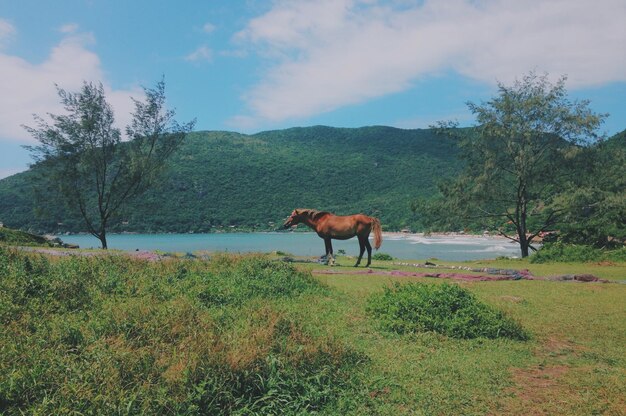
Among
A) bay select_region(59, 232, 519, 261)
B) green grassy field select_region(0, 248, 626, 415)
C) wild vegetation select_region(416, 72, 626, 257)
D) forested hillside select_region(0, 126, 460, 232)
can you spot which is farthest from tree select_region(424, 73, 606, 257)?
forested hillside select_region(0, 126, 460, 232)

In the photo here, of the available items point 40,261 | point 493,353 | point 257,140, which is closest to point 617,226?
point 493,353

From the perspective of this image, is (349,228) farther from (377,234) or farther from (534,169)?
(534,169)

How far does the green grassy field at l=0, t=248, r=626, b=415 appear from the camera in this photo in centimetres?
424

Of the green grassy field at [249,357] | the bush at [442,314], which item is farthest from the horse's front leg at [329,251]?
the bush at [442,314]

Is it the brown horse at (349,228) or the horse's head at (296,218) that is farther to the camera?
the horse's head at (296,218)

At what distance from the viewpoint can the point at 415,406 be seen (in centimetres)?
475

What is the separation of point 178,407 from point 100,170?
27.2m

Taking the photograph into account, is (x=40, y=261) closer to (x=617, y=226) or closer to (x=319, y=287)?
(x=319, y=287)

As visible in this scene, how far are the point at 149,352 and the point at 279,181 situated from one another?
112 metres

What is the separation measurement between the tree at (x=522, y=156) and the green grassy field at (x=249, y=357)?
1985 cm

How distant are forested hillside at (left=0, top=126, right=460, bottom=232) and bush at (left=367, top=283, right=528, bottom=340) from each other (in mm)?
69270

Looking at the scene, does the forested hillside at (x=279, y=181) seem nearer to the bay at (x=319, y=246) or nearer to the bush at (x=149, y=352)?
the bay at (x=319, y=246)

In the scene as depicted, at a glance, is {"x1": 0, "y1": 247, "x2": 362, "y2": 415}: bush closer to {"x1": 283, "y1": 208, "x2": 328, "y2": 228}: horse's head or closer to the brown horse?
the brown horse

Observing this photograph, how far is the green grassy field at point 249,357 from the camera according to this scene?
13.9ft
